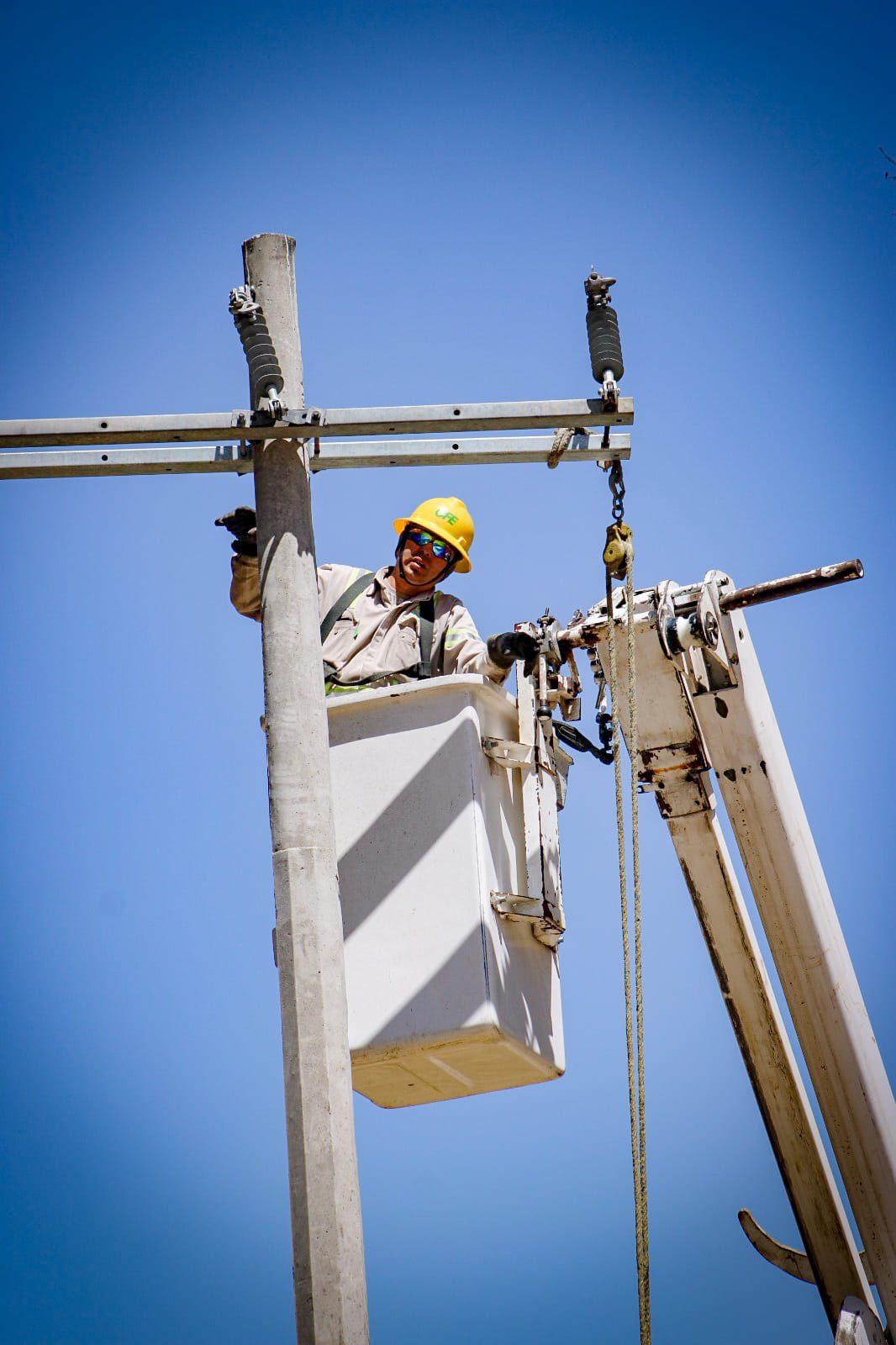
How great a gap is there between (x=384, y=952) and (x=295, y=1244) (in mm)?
1408

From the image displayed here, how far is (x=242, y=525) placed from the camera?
6.34 meters

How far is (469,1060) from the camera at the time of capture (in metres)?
6.44

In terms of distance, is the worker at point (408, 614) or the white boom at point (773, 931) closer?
the worker at point (408, 614)

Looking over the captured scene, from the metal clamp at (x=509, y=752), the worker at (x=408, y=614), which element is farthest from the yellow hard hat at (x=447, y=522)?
the metal clamp at (x=509, y=752)

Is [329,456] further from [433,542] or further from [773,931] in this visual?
[773,931]

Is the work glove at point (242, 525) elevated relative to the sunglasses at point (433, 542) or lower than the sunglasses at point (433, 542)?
lower

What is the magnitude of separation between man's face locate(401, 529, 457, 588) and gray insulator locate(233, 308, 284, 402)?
5.40 ft

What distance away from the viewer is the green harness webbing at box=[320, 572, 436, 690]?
7148mm

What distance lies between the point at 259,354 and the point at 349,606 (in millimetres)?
1646

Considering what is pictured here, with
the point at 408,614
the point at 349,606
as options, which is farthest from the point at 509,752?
the point at 349,606

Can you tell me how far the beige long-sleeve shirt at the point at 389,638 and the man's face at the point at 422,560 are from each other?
0.28 ft

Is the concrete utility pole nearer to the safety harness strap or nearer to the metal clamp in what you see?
the metal clamp

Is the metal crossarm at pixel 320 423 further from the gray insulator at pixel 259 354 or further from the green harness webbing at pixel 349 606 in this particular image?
the green harness webbing at pixel 349 606

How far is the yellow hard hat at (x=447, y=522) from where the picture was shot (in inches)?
297
